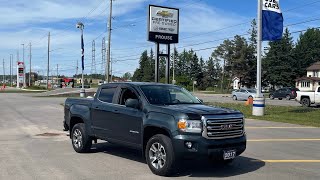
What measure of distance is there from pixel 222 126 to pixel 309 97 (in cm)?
2664

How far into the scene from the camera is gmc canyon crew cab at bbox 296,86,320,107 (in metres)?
31.7

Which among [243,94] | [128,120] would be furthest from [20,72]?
[128,120]

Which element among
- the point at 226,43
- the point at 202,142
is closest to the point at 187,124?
the point at 202,142

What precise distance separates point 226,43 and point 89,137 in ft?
367

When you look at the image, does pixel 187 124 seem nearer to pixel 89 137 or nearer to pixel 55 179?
pixel 55 179

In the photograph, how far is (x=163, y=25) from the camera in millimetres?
30688

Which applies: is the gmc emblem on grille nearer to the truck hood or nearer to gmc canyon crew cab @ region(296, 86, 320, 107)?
the truck hood

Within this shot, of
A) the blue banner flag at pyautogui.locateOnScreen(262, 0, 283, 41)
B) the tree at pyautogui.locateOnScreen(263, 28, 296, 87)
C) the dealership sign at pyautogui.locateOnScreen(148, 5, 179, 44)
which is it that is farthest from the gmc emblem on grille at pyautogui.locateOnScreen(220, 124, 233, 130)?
the tree at pyautogui.locateOnScreen(263, 28, 296, 87)

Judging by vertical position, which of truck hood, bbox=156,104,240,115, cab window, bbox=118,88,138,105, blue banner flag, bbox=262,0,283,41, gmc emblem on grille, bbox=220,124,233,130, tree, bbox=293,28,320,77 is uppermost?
tree, bbox=293,28,320,77

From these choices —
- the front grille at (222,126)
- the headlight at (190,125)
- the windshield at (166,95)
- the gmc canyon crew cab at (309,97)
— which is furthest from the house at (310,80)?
the headlight at (190,125)

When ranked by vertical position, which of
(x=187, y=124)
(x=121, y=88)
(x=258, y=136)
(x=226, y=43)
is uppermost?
(x=226, y=43)

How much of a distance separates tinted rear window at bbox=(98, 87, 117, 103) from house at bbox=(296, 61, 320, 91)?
82.8m

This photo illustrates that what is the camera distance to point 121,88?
373 inches

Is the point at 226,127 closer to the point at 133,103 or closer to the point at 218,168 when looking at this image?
the point at 218,168
